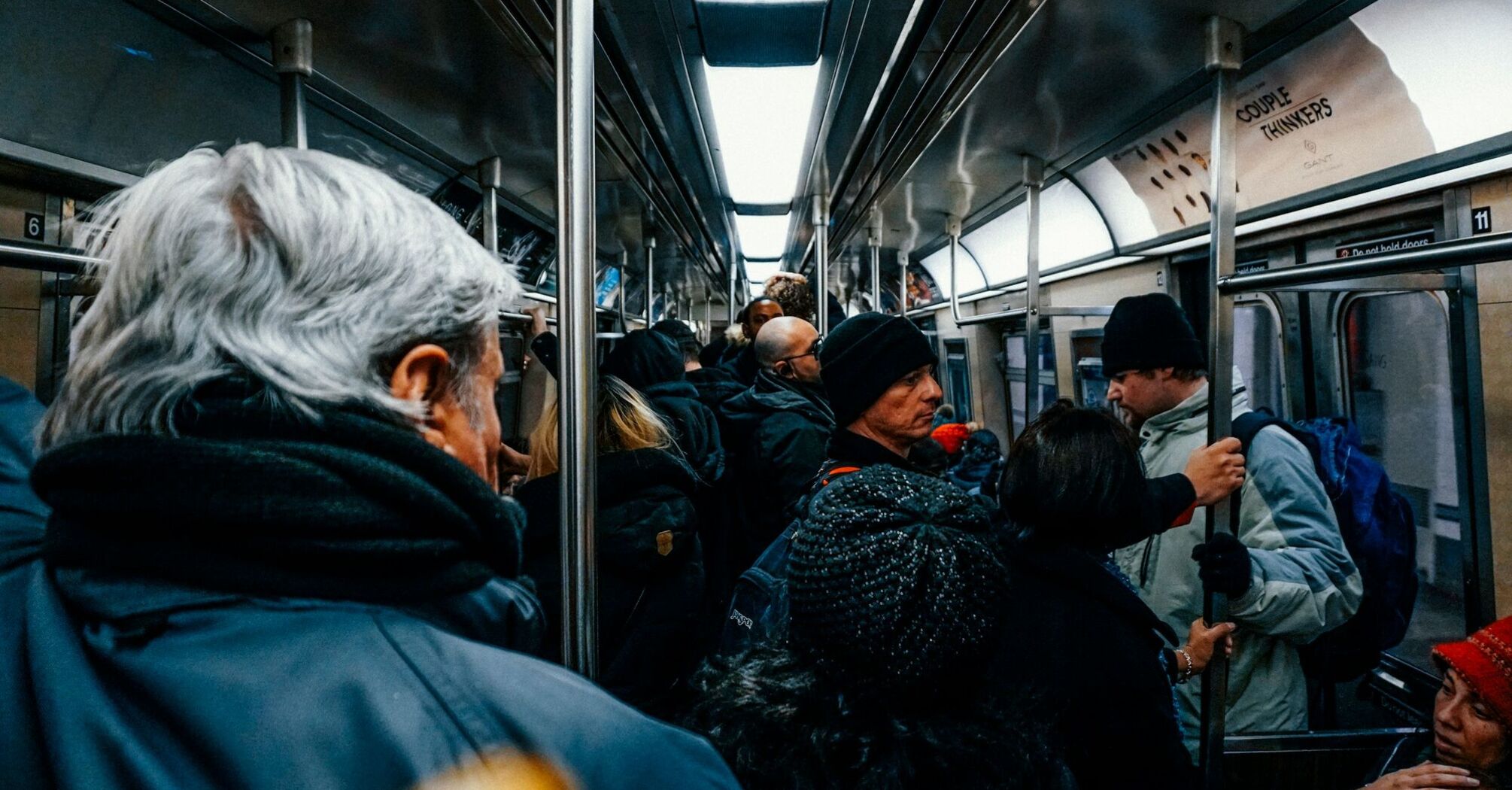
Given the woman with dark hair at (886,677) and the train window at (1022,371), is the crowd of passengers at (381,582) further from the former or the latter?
the train window at (1022,371)

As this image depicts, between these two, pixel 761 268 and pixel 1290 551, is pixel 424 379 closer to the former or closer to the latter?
pixel 1290 551

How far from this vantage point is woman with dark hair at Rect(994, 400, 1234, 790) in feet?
4.13

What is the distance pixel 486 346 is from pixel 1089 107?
306cm

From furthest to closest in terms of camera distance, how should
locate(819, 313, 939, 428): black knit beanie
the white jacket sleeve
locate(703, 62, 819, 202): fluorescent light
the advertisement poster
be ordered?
locate(703, 62, 819, 202): fluorescent light → the advertisement poster → locate(819, 313, 939, 428): black knit beanie → the white jacket sleeve

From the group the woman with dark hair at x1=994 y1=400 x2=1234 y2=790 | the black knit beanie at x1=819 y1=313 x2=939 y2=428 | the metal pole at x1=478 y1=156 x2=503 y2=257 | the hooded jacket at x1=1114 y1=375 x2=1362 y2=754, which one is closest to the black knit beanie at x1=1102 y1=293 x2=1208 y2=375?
the hooded jacket at x1=1114 y1=375 x2=1362 y2=754

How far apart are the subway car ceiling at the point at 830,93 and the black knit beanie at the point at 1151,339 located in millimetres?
797

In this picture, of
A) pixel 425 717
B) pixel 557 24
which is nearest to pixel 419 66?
pixel 557 24

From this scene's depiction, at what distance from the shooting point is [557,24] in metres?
0.95

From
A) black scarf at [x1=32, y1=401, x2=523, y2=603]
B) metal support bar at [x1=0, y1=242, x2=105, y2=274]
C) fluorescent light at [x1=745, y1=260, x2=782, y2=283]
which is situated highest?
fluorescent light at [x1=745, y1=260, x2=782, y2=283]

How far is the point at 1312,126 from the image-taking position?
2.93 metres

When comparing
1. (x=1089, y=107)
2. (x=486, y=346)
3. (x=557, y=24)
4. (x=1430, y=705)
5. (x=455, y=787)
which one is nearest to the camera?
(x=455, y=787)

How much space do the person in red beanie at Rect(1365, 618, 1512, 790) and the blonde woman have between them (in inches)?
58.4

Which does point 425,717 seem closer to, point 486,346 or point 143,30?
point 486,346

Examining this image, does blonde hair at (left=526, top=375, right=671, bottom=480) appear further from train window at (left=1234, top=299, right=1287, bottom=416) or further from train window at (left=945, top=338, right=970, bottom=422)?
train window at (left=945, top=338, right=970, bottom=422)
